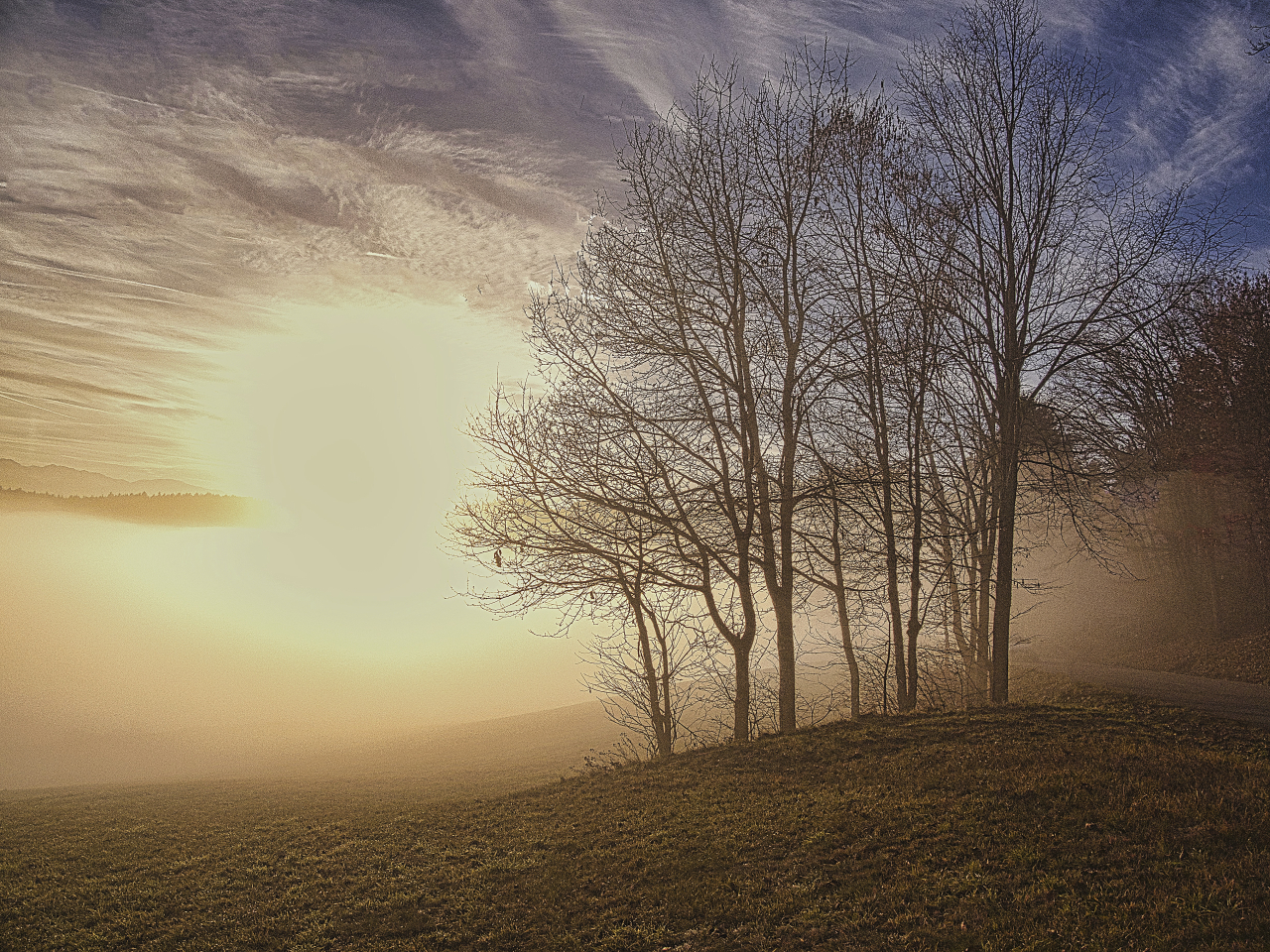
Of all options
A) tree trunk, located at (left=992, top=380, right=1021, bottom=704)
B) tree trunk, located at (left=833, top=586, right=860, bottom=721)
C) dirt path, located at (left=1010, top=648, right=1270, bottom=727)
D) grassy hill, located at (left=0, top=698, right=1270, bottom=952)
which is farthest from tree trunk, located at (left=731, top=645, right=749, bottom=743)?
dirt path, located at (left=1010, top=648, right=1270, bottom=727)

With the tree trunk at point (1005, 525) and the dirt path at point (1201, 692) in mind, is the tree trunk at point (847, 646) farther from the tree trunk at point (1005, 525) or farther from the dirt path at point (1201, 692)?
the dirt path at point (1201, 692)

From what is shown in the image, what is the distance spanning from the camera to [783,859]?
725 centimetres

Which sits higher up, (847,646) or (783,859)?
(847,646)

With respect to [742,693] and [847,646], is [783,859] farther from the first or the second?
[847,646]

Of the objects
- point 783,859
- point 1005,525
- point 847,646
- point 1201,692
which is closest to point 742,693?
point 847,646

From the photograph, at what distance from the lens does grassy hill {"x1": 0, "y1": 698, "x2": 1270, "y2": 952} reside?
5.51m

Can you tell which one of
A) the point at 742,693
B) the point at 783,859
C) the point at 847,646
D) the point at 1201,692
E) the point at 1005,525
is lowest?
the point at 783,859

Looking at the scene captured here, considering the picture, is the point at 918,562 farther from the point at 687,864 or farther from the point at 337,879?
the point at 337,879

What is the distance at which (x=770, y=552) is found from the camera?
1352 centimetres

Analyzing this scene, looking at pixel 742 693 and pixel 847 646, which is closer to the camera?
pixel 742 693

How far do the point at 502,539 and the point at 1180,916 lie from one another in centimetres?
1091

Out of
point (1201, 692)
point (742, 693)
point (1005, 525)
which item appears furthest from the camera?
point (1201, 692)

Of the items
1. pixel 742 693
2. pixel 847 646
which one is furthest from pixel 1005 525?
pixel 847 646

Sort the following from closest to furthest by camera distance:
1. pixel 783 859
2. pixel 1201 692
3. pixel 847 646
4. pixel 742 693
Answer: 1. pixel 783 859
2. pixel 742 693
3. pixel 1201 692
4. pixel 847 646
